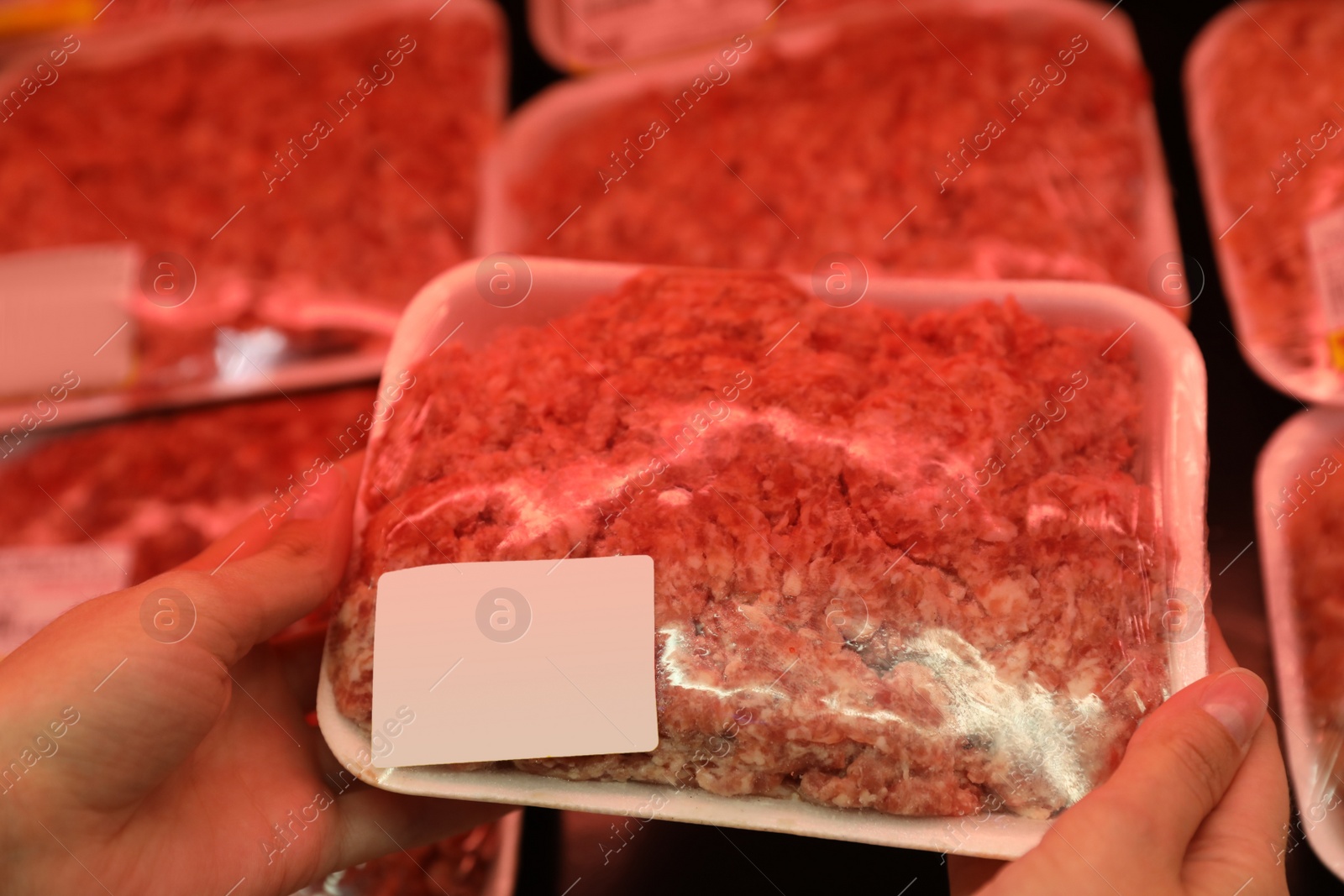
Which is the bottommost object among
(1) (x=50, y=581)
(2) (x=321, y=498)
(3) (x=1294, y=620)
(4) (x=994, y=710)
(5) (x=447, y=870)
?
(5) (x=447, y=870)

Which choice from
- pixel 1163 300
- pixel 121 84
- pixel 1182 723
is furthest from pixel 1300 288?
pixel 121 84

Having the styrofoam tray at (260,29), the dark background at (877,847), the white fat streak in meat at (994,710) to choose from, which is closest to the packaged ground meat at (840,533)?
the white fat streak in meat at (994,710)

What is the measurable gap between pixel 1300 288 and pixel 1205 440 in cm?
48

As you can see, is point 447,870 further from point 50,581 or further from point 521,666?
point 50,581

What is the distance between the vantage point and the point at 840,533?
636mm

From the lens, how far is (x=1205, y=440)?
692 mm

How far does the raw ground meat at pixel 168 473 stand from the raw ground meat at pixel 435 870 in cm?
48

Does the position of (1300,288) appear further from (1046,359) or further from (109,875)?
(109,875)

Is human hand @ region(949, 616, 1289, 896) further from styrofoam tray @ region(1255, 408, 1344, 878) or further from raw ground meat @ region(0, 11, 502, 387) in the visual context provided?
raw ground meat @ region(0, 11, 502, 387)

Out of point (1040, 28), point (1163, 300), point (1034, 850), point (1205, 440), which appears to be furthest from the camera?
point (1040, 28)

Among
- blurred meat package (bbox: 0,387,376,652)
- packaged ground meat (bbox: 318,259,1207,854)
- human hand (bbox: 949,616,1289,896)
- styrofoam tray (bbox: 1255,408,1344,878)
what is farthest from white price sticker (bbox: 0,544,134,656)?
styrofoam tray (bbox: 1255,408,1344,878)

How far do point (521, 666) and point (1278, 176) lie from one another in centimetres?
109

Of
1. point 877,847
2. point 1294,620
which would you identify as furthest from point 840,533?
point 1294,620

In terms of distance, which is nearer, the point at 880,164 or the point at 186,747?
the point at 186,747
